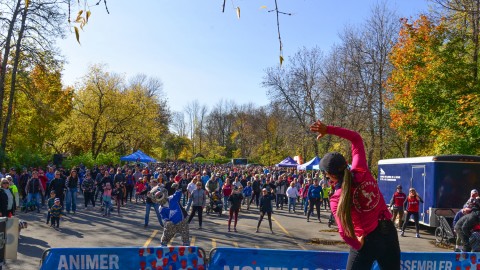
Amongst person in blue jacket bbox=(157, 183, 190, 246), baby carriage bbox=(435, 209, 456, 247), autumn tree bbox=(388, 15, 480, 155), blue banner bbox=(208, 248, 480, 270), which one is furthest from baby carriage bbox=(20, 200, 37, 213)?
autumn tree bbox=(388, 15, 480, 155)

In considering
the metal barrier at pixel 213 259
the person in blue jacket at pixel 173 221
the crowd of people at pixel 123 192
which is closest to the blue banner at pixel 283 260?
the metal barrier at pixel 213 259

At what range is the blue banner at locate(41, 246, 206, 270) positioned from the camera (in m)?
5.77

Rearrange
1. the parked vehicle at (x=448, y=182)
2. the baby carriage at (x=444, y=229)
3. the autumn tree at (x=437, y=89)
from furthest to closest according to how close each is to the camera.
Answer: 1. the autumn tree at (x=437, y=89)
2. the parked vehicle at (x=448, y=182)
3. the baby carriage at (x=444, y=229)

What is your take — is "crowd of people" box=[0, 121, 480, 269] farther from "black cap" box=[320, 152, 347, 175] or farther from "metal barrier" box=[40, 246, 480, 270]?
"metal barrier" box=[40, 246, 480, 270]

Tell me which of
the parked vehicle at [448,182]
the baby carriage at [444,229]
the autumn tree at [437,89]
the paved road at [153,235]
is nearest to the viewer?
the paved road at [153,235]

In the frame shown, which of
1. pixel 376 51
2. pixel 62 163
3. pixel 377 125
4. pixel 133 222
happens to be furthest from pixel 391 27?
pixel 62 163

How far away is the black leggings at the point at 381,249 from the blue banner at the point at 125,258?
3112 mm

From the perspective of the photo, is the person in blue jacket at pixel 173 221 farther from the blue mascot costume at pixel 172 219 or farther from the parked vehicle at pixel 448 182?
the parked vehicle at pixel 448 182

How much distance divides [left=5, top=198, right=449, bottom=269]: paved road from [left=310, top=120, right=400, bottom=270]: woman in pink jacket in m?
7.84

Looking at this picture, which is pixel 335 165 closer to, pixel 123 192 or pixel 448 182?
pixel 448 182

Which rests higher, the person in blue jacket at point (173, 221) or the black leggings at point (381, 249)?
the black leggings at point (381, 249)

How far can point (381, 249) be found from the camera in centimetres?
336

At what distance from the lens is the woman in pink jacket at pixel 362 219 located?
3.30 metres

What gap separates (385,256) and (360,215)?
36 centimetres
